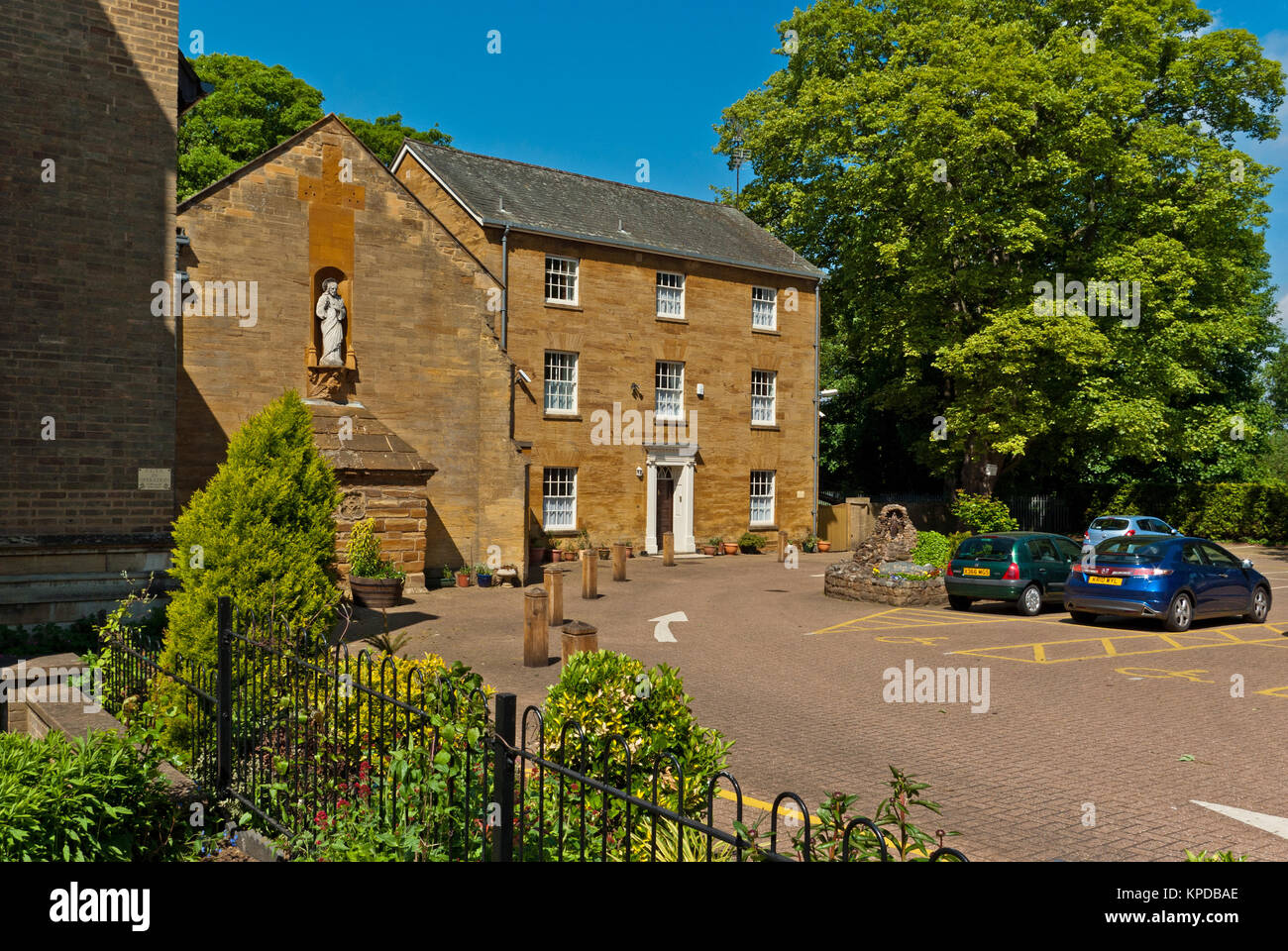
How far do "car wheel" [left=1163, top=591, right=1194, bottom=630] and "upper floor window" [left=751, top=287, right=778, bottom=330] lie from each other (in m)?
20.0

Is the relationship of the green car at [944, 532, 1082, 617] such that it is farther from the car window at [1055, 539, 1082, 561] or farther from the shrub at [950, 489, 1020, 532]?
the shrub at [950, 489, 1020, 532]

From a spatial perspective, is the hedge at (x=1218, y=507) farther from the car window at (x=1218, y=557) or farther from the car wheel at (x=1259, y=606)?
the car window at (x=1218, y=557)

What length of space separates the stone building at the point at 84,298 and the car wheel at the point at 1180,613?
15.9 metres

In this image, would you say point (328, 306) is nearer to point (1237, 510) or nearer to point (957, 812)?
point (957, 812)

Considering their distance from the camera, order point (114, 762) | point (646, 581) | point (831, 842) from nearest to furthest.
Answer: point (831, 842), point (114, 762), point (646, 581)

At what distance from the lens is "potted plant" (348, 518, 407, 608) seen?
19750 millimetres

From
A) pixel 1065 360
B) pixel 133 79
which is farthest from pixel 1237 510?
pixel 133 79

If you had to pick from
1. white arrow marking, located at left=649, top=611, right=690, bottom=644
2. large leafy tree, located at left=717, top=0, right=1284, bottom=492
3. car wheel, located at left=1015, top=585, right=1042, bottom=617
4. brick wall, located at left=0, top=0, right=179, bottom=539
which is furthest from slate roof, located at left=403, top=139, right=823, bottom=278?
car wheel, located at left=1015, top=585, right=1042, bottom=617

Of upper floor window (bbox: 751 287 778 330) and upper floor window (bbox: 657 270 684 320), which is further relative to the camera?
upper floor window (bbox: 751 287 778 330)

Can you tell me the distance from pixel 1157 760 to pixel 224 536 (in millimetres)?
9239

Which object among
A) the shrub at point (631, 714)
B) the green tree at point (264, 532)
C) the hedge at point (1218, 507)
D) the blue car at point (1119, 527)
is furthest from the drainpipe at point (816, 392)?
the shrub at point (631, 714)

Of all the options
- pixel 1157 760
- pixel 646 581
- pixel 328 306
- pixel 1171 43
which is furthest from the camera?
pixel 1171 43

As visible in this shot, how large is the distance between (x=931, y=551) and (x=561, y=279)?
46.3 ft

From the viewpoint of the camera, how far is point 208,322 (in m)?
21.1
